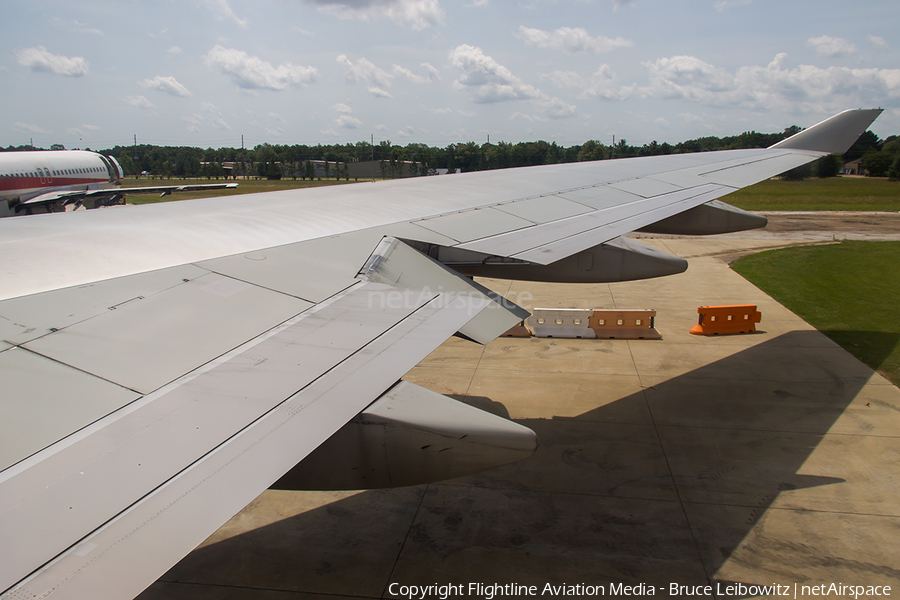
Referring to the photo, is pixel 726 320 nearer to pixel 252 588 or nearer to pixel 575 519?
pixel 575 519

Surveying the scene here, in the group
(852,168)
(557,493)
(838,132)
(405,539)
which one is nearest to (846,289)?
(838,132)

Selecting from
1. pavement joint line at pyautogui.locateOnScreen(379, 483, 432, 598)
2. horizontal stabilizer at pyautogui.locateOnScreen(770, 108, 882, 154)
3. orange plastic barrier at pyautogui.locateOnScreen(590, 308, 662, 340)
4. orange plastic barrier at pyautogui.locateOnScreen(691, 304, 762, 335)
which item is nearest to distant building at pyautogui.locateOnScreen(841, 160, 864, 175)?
orange plastic barrier at pyautogui.locateOnScreen(691, 304, 762, 335)

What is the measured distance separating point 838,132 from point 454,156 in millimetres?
62554

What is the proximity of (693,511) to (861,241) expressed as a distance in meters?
22.3

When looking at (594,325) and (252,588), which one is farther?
(594,325)

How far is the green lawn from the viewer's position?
1437 inches

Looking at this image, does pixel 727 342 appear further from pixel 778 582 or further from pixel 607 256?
pixel 778 582

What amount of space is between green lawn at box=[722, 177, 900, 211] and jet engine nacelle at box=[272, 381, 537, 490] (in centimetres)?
3775

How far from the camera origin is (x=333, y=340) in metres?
2.99

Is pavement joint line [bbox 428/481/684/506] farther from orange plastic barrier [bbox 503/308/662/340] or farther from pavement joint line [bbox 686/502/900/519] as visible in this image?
orange plastic barrier [bbox 503/308/662/340]

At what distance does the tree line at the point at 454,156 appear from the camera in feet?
185

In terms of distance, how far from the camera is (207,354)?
2746mm

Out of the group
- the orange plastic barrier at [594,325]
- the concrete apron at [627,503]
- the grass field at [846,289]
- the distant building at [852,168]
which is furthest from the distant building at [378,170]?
the concrete apron at [627,503]

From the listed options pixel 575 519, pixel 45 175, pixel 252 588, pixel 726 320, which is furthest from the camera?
pixel 45 175
